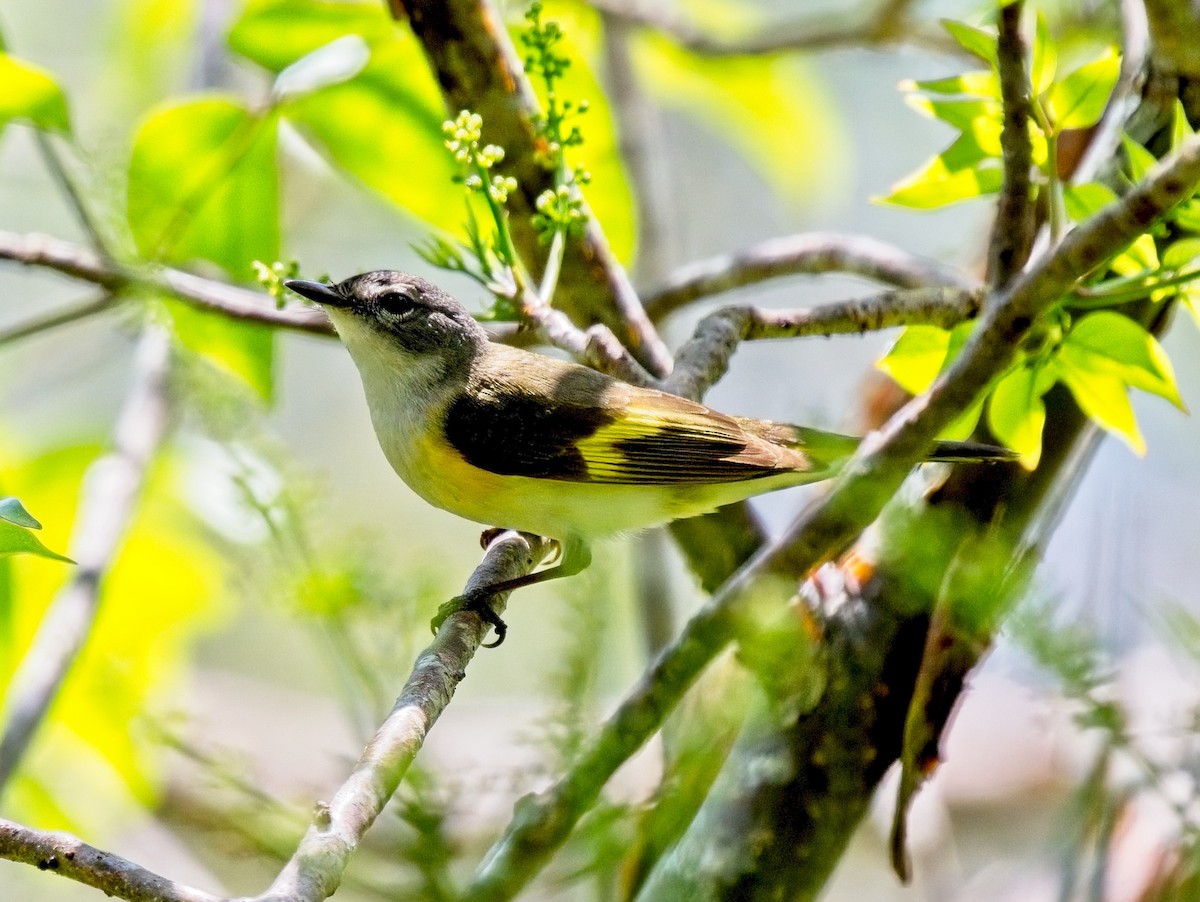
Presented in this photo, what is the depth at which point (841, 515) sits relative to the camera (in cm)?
172

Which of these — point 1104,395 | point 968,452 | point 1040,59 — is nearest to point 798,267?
point 968,452

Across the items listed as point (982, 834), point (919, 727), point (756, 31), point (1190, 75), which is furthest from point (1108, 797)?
point (756, 31)

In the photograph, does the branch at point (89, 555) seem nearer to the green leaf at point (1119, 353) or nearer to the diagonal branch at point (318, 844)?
the diagonal branch at point (318, 844)

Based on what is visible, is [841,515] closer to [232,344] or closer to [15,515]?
[15,515]

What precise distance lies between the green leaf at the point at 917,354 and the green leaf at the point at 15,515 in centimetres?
133

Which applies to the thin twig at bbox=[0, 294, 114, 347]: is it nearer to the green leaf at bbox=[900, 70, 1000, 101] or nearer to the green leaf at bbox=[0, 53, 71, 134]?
the green leaf at bbox=[0, 53, 71, 134]

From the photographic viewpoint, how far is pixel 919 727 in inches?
94.0

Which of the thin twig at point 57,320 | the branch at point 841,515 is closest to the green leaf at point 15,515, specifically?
the branch at point 841,515

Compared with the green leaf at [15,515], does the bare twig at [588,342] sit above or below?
above

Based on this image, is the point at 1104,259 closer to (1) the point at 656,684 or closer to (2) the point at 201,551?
(1) the point at 656,684

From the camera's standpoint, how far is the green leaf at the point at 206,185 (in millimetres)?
2479

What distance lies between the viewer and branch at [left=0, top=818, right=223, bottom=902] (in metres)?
1.23

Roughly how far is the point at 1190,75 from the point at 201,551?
3064mm

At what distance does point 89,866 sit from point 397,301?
1934 mm
